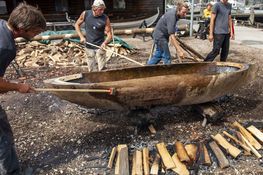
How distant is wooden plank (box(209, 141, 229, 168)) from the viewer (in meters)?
3.70

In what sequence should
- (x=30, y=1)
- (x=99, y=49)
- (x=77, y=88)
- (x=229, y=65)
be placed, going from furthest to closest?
(x=30, y=1)
(x=99, y=49)
(x=229, y=65)
(x=77, y=88)

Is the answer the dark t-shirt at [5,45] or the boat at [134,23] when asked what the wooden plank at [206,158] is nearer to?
the dark t-shirt at [5,45]

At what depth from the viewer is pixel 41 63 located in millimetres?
9945

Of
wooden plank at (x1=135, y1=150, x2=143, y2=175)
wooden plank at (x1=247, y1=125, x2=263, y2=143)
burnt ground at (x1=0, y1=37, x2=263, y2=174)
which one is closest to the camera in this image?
wooden plank at (x1=135, y1=150, x2=143, y2=175)

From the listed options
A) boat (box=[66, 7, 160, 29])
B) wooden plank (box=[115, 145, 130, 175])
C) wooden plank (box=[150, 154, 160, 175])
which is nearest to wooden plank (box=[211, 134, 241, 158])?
wooden plank (box=[150, 154, 160, 175])

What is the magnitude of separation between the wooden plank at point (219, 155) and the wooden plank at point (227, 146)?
8 cm

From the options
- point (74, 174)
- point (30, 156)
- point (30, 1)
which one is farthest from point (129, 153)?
point (30, 1)

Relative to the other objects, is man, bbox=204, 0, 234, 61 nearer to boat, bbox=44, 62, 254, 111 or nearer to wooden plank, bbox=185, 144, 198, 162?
boat, bbox=44, 62, 254, 111

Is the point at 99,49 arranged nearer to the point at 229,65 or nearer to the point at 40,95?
the point at 40,95

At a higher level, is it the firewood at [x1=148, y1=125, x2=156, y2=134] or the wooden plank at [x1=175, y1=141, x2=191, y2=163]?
the wooden plank at [x1=175, y1=141, x2=191, y2=163]

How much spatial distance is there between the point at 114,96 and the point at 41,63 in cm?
656

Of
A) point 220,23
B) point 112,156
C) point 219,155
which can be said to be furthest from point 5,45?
point 220,23

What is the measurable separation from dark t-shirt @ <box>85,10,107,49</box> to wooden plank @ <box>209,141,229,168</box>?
11.0 feet

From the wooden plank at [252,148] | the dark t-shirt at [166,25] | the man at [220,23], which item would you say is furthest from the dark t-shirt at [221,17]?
the wooden plank at [252,148]
